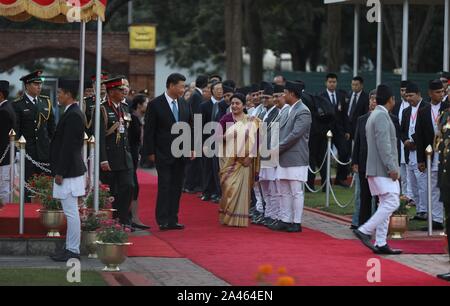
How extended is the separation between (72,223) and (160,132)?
4.01 m

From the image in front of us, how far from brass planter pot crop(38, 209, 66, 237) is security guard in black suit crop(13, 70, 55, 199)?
13.1 ft

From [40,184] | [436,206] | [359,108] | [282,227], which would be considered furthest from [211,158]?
[40,184]

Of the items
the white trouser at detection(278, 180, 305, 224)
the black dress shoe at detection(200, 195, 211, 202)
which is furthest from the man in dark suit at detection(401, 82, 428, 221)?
the black dress shoe at detection(200, 195, 211, 202)

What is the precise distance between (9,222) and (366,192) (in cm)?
483

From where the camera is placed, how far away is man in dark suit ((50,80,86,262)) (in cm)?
1357

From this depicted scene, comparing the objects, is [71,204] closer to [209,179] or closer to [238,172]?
[238,172]

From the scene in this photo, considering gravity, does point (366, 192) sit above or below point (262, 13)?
below

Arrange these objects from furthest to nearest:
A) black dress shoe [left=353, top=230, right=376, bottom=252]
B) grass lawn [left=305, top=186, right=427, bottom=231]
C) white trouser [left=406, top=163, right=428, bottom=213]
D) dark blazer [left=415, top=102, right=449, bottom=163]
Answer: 1. white trouser [left=406, top=163, right=428, bottom=213]
2. grass lawn [left=305, top=186, right=427, bottom=231]
3. dark blazer [left=415, top=102, right=449, bottom=163]
4. black dress shoe [left=353, top=230, right=376, bottom=252]

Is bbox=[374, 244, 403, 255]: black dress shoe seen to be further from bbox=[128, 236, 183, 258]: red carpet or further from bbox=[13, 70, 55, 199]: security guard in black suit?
bbox=[13, 70, 55, 199]: security guard in black suit

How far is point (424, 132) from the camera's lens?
1773 centimetres

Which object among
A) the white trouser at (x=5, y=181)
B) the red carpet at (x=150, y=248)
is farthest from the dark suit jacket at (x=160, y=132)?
the white trouser at (x=5, y=181)

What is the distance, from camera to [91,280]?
12055 mm
